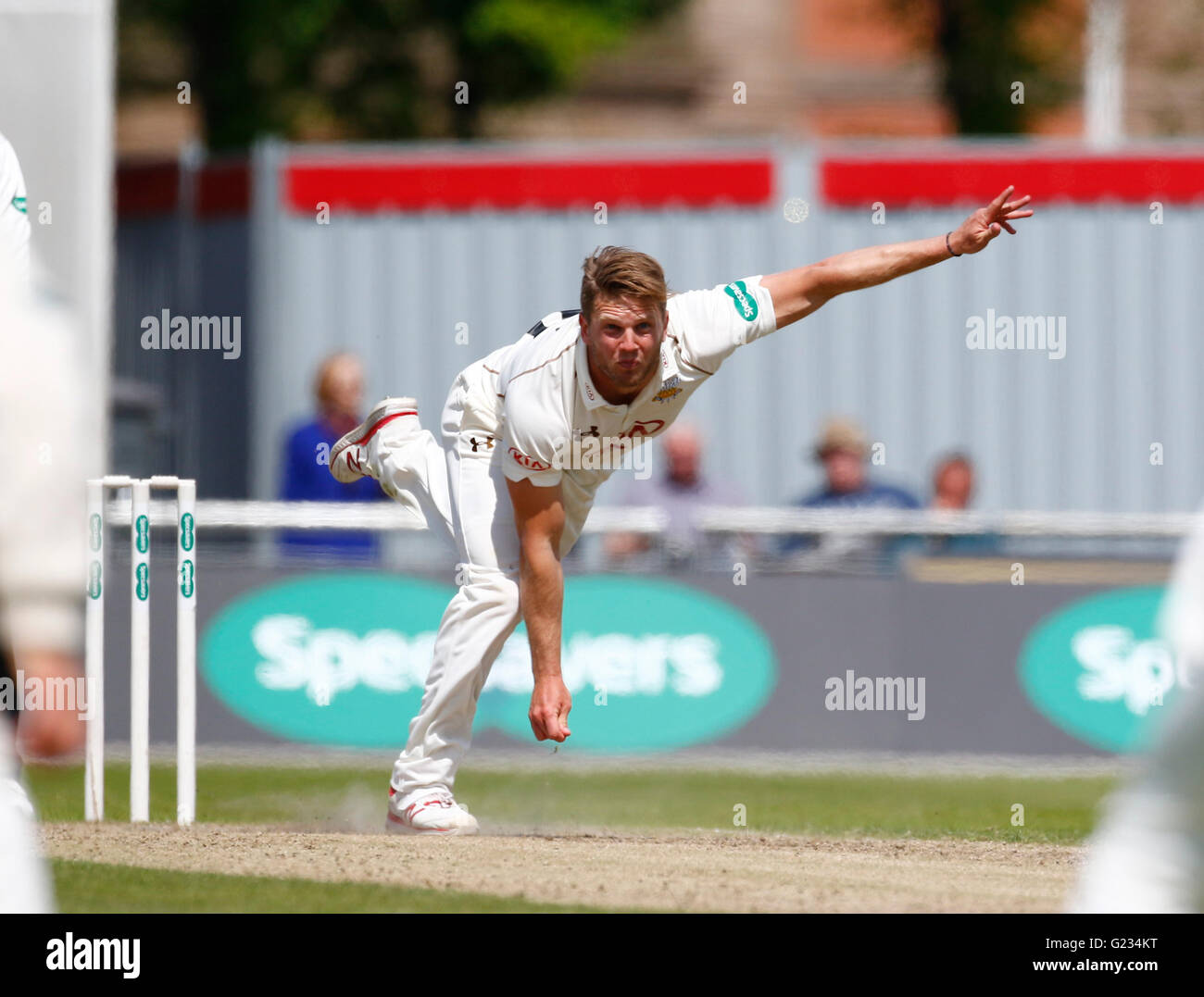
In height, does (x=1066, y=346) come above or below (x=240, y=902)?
above

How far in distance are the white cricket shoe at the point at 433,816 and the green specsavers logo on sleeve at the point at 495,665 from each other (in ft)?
12.0

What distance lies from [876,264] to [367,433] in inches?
92.1

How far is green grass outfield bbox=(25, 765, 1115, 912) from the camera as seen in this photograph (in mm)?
6359

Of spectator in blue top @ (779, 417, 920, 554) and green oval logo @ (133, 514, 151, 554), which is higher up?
spectator in blue top @ (779, 417, 920, 554)

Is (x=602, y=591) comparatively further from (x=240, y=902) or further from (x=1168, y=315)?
(x=1168, y=315)

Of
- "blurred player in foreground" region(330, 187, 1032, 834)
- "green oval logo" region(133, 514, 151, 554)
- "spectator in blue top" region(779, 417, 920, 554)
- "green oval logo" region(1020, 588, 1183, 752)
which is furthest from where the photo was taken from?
"spectator in blue top" region(779, 417, 920, 554)

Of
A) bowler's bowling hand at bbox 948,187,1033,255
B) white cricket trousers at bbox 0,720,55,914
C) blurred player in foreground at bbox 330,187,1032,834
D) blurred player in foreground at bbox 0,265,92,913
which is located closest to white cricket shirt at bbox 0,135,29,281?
blurred player in foreground at bbox 330,187,1032,834

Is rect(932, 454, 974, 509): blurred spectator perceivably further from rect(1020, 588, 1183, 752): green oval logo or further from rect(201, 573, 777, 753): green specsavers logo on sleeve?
rect(201, 573, 777, 753): green specsavers logo on sleeve

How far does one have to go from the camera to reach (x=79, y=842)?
24.0 ft

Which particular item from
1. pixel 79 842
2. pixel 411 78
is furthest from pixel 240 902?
pixel 411 78

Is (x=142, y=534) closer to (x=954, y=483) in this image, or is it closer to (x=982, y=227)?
(x=982, y=227)

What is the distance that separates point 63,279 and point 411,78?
1758cm

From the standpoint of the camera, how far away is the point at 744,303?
7367mm

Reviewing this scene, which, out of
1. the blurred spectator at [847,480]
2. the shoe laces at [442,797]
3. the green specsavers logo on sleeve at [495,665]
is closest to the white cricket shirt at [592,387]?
the shoe laces at [442,797]
